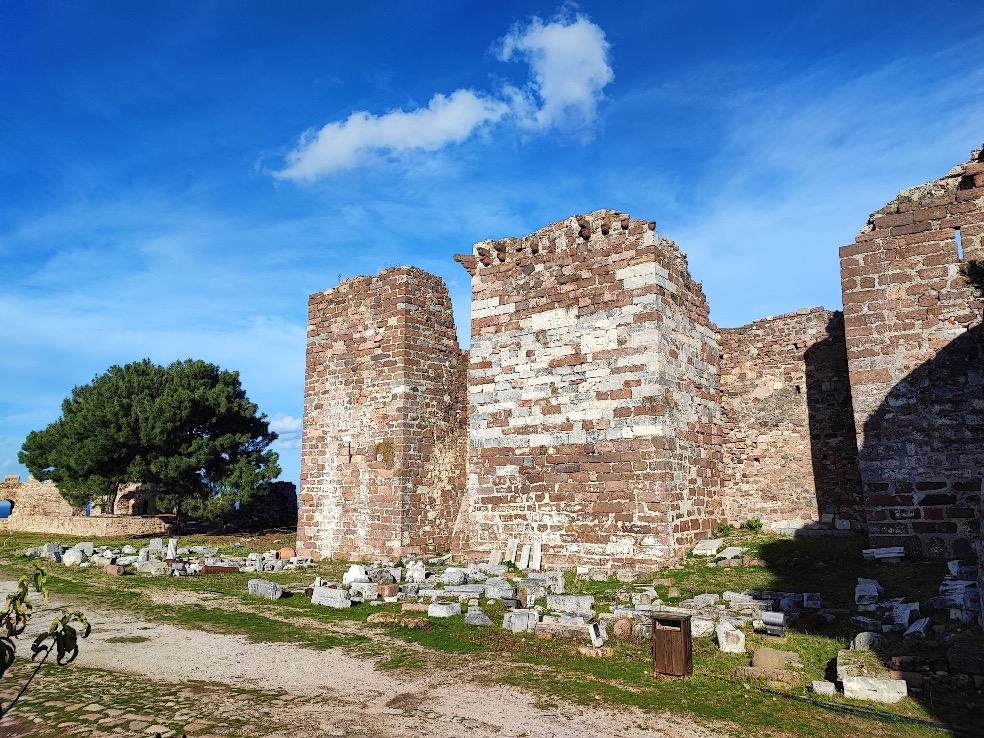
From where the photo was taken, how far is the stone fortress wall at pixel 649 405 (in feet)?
33.4

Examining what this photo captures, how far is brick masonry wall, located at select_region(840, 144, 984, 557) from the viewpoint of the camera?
978 centimetres

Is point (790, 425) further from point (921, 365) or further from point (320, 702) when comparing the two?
point (320, 702)

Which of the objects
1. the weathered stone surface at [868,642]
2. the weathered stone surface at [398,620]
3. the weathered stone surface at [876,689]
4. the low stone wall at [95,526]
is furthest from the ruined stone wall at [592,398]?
the low stone wall at [95,526]

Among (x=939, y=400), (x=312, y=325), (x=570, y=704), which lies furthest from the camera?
(x=312, y=325)

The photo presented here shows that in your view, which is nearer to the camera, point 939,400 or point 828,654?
point 828,654

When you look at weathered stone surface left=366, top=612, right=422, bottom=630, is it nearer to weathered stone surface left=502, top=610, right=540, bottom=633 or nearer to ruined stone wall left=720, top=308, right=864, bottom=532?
weathered stone surface left=502, top=610, right=540, bottom=633

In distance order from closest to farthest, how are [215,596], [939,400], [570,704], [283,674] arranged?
[570,704] < [283,674] < [939,400] < [215,596]

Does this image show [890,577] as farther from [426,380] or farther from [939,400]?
[426,380]

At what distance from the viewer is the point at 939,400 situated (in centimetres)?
1002

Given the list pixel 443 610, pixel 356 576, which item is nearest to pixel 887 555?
pixel 443 610

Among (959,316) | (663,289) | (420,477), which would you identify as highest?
(663,289)

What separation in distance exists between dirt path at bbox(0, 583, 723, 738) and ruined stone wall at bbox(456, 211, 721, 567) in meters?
5.62

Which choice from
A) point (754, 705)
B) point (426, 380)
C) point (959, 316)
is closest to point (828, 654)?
point (754, 705)

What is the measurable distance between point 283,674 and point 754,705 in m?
4.42
